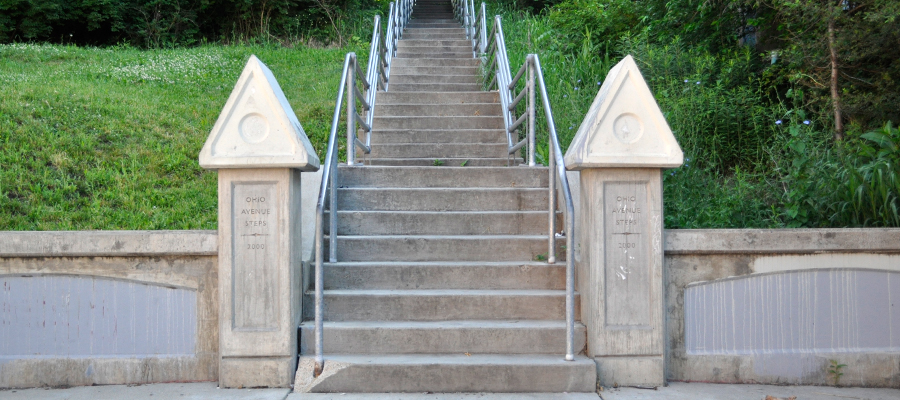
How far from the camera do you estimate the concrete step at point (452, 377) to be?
12.3ft

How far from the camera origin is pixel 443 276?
14.5 feet

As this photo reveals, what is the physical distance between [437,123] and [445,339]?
360cm

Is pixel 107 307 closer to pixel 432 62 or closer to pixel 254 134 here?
pixel 254 134

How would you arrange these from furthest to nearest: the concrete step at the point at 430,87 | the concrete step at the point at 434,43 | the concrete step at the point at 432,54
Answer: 1. the concrete step at the point at 434,43
2. the concrete step at the point at 432,54
3. the concrete step at the point at 430,87

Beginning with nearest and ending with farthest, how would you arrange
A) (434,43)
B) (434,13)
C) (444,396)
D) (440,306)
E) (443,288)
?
(444,396) → (440,306) → (443,288) → (434,43) → (434,13)

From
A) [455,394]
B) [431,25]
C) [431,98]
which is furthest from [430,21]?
[455,394]

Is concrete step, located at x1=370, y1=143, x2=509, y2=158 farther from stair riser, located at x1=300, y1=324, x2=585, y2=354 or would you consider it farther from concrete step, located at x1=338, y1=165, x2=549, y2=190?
stair riser, located at x1=300, y1=324, x2=585, y2=354

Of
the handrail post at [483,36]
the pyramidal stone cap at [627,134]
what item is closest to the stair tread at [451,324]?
the pyramidal stone cap at [627,134]

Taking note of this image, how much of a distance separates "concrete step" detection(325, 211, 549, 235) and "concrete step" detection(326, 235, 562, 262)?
23 cm

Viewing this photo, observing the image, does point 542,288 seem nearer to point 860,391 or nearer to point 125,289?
point 860,391

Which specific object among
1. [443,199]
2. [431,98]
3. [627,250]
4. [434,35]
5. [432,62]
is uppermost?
[434,35]

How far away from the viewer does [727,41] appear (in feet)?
28.5

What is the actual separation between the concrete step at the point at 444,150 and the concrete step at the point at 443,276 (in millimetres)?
2370

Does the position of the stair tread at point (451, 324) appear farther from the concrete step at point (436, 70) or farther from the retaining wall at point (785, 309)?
the concrete step at point (436, 70)
